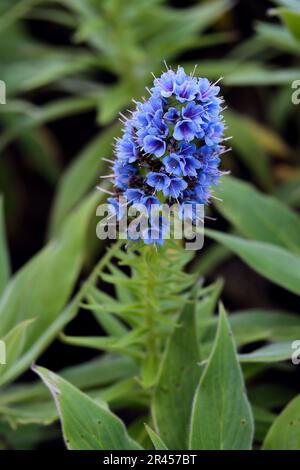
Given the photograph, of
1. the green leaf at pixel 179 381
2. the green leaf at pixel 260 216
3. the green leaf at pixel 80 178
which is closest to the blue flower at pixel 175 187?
the green leaf at pixel 179 381

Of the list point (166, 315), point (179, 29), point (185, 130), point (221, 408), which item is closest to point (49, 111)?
point (179, 29)

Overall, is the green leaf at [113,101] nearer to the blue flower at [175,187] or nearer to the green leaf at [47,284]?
the green leaf at [47,284]

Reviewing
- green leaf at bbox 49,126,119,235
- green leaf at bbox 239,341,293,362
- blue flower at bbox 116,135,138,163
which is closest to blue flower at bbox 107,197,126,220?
blue flower at bbox 116,135,138,163

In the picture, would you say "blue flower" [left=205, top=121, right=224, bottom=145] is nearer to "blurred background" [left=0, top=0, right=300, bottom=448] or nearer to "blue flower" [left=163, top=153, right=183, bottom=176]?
"blue flower" [left=163, top=153, right=183, bottom=176]

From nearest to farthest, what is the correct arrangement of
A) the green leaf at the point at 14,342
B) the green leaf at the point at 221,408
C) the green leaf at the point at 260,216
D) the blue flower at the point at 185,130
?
the blue flower at the point at 185,130 → the green leaf at the point at 221,408 → the green leaf at the point at 14,342 → the green leaf at the point at 260,216

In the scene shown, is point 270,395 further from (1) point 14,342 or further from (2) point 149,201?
(2) point 149,201
